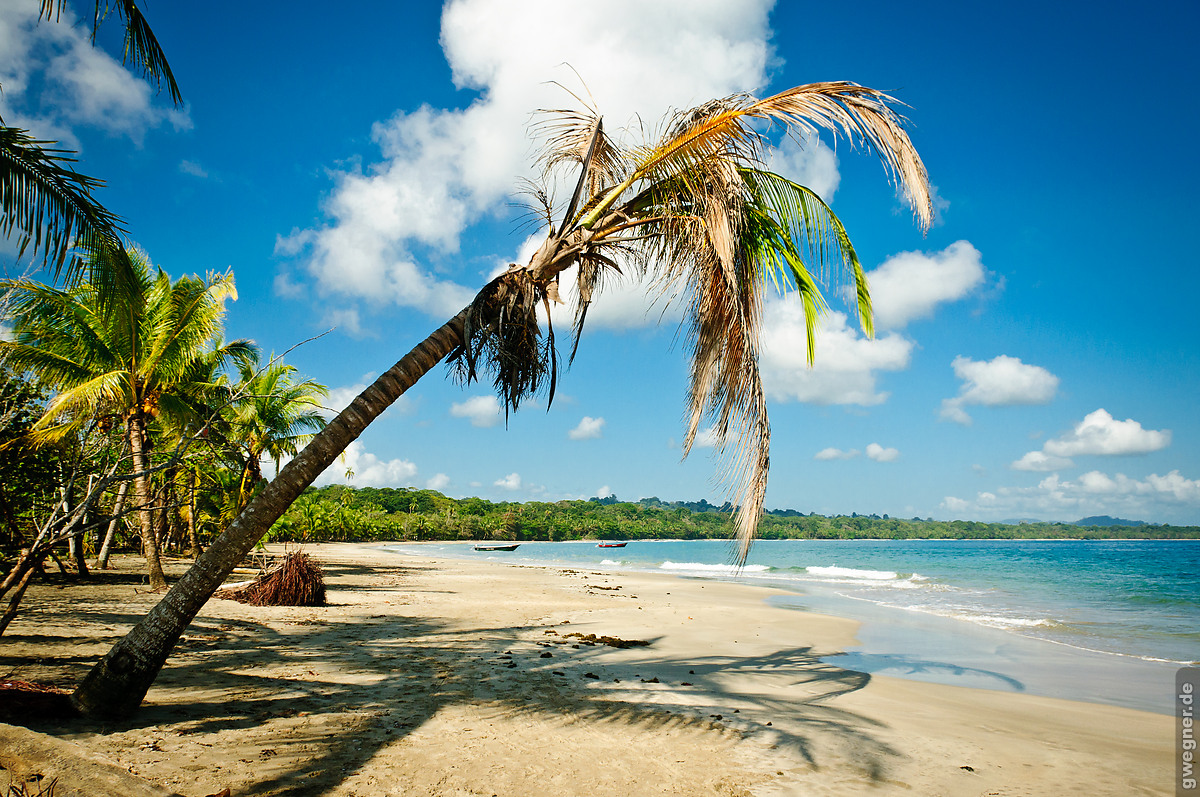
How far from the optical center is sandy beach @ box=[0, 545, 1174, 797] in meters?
3.72

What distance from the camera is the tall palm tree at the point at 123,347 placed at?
35.0ft

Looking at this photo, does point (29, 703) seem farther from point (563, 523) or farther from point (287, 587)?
point (563, 523)

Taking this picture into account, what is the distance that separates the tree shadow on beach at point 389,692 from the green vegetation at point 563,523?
30540mm

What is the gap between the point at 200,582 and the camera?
4090 millimetres

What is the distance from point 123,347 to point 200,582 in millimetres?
9705

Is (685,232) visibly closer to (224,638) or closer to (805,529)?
(224,638)

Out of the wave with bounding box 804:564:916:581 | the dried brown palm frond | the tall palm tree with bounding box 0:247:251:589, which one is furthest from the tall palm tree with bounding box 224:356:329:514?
the wave with bounding box 804:564:916:581

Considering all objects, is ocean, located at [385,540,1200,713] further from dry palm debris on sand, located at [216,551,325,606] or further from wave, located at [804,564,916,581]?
dry palm debris on sand, located at [216,551,325,606]

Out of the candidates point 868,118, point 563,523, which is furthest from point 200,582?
point 563,523

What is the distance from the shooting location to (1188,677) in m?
8.69

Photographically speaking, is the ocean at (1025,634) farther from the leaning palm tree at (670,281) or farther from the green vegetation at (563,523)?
the green vegetation at (563,523)

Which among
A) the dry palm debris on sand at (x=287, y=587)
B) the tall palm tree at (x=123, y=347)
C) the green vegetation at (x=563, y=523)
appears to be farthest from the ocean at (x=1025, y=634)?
the green vegetation at (x=563, y=523)

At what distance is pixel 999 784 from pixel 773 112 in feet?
16.8

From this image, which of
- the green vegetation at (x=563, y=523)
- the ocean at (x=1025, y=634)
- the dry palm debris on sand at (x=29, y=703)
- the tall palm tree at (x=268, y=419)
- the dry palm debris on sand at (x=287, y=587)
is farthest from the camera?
the green vegetation at (x=563, y=523)
